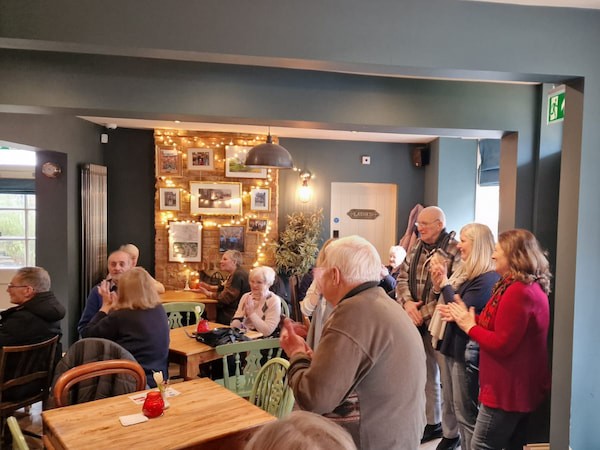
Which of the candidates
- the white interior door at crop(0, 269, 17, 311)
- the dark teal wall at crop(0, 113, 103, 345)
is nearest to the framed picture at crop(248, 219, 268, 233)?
the dark teal wall at crop(0, 113, 103, 345)

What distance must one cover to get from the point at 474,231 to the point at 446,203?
3.94m

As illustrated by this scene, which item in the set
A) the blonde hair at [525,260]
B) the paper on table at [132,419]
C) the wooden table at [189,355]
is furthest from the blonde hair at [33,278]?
the blonde hair at [525,260]

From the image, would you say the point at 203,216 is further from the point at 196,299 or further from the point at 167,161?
the point at 196,299

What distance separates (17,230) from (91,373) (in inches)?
257

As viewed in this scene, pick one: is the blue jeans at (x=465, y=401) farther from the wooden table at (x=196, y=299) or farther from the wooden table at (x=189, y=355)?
the wooden table at (x=196, y=299)

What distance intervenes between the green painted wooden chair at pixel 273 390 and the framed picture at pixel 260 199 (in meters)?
4.30

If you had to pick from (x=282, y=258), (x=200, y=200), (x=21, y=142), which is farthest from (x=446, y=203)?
(x=21, y=142)

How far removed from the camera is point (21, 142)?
174 inches

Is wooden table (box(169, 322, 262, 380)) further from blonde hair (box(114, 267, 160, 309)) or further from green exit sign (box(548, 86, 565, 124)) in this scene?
green exit sign (box(548, 86, 565, 124))

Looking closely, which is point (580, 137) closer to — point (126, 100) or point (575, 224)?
point (575, 224)

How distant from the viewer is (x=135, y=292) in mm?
2994

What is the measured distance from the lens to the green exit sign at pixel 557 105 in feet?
9.32

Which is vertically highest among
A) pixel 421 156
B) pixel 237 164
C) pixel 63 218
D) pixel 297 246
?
pixel 421 156

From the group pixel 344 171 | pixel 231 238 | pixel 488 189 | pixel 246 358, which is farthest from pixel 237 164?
pixel 246 358
